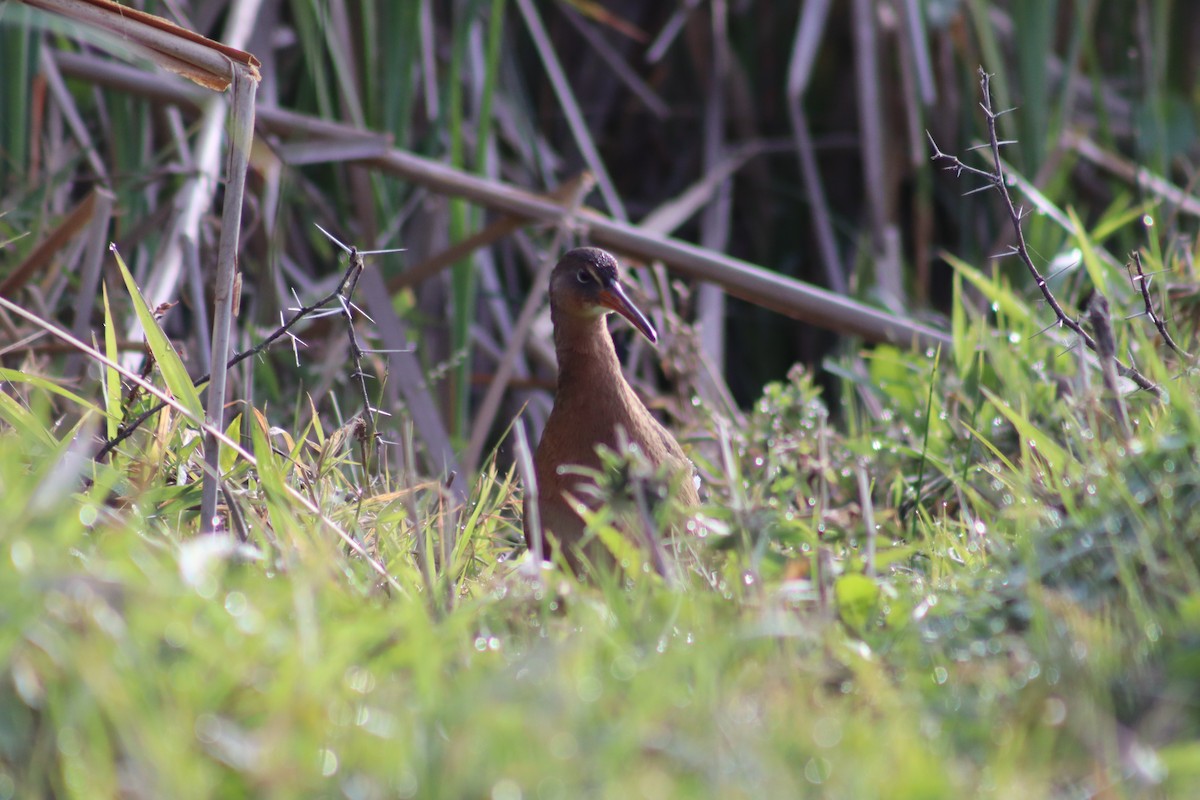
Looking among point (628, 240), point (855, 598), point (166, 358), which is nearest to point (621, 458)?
point (855, 598)

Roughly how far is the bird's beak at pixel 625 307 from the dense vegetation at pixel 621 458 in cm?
28

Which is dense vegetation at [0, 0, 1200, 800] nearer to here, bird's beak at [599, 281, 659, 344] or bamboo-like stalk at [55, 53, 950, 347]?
bamboo-like stalk at [55, 53, 950, 347]

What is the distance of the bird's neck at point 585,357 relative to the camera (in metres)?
2.74

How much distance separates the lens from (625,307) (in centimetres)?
285

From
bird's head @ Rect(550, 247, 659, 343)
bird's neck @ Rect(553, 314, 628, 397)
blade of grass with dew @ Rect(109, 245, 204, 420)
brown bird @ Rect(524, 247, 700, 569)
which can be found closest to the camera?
blade of grass with dew @ Rect(109, 245, 204, 420)

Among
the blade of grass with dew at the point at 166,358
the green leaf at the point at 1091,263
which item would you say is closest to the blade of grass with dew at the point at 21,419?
the blade of grass with dew at the point at 166,358

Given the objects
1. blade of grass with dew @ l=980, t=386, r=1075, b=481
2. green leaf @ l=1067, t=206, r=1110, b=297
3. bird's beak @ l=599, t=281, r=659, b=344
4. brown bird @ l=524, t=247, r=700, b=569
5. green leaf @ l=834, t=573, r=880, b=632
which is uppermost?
green leaf @ l=1067, t=206, r=1110, b=297

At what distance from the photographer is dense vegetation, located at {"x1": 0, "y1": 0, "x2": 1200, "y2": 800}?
4.19 ft

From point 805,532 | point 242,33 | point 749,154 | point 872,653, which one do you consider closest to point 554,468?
A: point 805,532

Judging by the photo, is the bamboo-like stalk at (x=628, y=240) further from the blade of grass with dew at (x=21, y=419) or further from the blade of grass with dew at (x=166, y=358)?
the blade of grass with dew at (x=21, y=419)

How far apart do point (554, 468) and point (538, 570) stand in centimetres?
89

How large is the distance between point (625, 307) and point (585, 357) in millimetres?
141

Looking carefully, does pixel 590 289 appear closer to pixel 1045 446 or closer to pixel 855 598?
pixel 1045 446

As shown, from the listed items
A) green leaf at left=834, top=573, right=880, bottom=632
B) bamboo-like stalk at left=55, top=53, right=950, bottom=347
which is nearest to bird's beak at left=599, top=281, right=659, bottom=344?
bamboo-like stalk at left=55, top=53, right=950, bottom=347
